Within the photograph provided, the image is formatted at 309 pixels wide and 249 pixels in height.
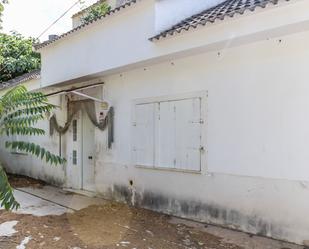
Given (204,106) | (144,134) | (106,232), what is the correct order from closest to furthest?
(106,232)
(204,106)
(144,134)

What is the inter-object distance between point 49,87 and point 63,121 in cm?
135

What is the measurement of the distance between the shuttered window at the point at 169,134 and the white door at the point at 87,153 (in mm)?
3111

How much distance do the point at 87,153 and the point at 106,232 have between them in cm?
573

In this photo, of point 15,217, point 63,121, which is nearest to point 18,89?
point 15,217

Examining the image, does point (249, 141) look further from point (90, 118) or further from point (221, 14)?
point (90, 118)

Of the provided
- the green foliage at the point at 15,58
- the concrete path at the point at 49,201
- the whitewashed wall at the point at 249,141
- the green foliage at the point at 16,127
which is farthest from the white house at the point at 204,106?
the green foliage at the point at 15,58

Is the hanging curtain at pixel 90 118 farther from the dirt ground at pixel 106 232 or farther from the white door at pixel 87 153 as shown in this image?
the dirt ground at pixel 106 232

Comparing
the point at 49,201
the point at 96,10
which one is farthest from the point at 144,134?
the point at 96,10

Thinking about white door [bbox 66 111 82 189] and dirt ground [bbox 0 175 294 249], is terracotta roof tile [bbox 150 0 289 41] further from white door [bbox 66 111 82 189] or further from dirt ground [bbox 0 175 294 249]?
white door [bbox 66 111 82 189]

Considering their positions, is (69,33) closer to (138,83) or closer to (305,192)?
(138,83)

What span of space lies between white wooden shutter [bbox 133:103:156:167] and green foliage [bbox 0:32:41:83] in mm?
15450

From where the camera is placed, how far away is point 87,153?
13.3 metres

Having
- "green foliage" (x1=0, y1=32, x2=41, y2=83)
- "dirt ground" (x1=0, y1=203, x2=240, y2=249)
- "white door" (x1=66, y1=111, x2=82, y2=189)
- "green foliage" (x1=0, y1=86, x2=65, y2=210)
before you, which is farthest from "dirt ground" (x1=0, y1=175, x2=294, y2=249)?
"green foliage" (x1=0, y1=32, x2=41, y2=83)

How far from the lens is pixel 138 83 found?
33.8 ft
